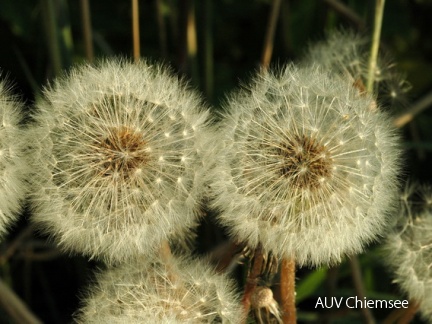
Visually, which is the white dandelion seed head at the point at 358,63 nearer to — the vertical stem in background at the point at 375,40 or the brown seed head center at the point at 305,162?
the vertical stem in background at the point at 375,40

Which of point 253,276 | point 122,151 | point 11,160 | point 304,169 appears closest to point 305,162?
point 304,169

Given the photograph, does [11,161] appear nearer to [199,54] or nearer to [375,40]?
[375,40]

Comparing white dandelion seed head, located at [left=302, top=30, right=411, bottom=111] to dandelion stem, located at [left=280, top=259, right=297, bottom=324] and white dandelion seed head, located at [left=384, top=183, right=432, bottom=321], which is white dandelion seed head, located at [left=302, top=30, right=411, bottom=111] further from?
dandelion stem, located at [left=280, top=259, right=297, bottom=324]

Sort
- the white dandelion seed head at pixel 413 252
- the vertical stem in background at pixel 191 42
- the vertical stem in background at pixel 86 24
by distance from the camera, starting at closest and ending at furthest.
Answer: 1. the white dandelion seed head at pixel 413 252
2. the vertical stem in background at pixel 86 24
3. the vertical stem in background at pixel 191 42

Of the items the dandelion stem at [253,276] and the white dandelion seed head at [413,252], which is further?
the white dandelion seed head at [413,252]

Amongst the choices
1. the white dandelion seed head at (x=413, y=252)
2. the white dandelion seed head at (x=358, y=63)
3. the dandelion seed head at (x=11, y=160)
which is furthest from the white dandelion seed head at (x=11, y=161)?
the white dandelion seed head at (x=413, y=252)

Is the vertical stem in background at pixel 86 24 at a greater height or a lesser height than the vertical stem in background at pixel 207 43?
lesser
